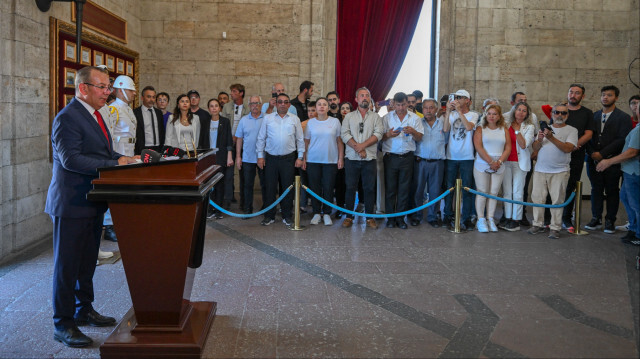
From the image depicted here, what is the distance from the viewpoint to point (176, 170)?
3059mm

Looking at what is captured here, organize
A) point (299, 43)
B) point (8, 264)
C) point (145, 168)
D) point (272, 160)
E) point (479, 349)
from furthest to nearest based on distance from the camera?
1. point (299, 43)
2. point (272, 160)
3. point (8, 264)
4. point (479, 349)
5. point (145, 168)

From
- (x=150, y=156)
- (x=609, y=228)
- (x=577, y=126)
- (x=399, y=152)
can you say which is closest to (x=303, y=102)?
(x=399, y=152)

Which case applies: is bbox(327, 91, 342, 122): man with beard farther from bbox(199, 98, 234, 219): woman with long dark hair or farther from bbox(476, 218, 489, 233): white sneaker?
bbox(476, 218, 489, 233): white sneaker

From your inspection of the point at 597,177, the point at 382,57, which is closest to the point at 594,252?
the point at 597,177

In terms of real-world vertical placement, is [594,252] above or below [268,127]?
below

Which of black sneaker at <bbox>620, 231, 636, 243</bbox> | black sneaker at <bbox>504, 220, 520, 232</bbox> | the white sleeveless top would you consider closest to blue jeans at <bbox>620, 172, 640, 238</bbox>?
black sneaker at <bbox>620, 231, 636, 243</bbox>

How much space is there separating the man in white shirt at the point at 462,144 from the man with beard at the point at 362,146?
0.95 metres

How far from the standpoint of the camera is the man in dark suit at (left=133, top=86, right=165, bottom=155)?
23.0 feet

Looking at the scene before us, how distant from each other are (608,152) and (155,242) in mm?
6254

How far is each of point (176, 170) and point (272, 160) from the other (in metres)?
4.29

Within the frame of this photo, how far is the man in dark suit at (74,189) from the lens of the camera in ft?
11.0

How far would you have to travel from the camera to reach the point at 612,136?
7250mm

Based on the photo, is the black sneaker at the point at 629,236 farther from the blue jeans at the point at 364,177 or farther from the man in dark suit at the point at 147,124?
the man in dark suit at the point at 147,124

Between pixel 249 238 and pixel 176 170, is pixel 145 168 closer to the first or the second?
pixel 176 170
